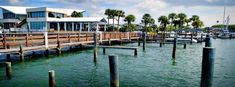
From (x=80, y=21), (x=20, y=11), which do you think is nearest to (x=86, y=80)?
(x=80, y=21)

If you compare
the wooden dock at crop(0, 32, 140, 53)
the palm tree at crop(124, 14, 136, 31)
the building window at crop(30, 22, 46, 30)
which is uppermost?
the palm tree at crop(124, 14, 136, 31)

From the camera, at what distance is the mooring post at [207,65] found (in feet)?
25.1

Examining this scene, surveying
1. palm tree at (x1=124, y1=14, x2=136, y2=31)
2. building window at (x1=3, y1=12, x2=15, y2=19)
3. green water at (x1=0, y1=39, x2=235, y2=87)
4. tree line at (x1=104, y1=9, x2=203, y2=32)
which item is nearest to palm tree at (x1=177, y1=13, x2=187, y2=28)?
tree line at (x1=104, y1=9, x2=203, y2=32)

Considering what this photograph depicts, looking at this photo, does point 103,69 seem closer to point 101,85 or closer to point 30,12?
point 101,85

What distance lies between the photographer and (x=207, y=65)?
783 cm

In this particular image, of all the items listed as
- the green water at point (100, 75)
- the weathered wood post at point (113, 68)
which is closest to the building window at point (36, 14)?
the green water at point (100, 75)

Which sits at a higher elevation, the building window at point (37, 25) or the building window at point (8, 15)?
the building window at point (8, 15)

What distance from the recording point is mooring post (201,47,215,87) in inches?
301

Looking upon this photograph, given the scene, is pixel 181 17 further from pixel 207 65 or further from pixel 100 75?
pixel 207 65

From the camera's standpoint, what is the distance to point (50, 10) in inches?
2362

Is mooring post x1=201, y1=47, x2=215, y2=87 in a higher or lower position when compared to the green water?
higher

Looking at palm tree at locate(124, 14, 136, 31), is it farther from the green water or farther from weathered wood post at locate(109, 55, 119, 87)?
weathered wood post at locate(109, 55, 119, 87)

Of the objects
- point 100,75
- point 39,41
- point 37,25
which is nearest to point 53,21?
point 37,25

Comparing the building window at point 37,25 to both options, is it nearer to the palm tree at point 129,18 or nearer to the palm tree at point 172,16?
the palm tree at point 129,18
